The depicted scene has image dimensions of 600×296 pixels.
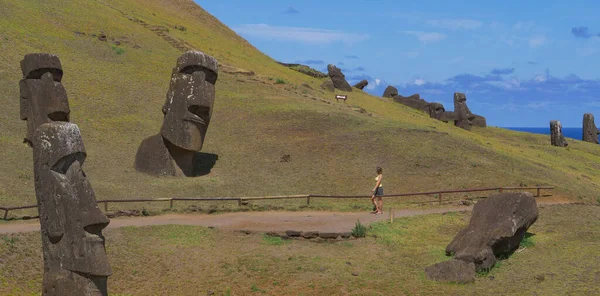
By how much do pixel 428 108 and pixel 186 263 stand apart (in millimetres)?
57088

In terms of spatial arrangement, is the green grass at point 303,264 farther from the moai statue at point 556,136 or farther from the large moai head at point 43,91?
the moai statue at point 556,136

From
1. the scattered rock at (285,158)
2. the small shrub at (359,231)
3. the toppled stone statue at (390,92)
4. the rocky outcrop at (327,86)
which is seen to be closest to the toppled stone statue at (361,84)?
the toppled stone statue at (390,92)

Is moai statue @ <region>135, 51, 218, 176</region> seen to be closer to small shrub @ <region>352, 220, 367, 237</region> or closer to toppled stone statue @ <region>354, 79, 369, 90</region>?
small shrub @ <region>352, 220, 367, 237</region>

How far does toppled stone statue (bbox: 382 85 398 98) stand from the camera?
8425 centimetres

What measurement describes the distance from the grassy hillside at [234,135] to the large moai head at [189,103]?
6.68 feet

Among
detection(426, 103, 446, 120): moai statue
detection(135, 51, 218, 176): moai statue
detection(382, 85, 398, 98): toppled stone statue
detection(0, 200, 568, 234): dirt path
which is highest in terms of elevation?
detection(382, 85, 398, 98): toppled stone statue

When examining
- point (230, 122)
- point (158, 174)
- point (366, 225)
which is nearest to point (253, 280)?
point (366, 225)

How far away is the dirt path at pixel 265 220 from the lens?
25469 millimetres

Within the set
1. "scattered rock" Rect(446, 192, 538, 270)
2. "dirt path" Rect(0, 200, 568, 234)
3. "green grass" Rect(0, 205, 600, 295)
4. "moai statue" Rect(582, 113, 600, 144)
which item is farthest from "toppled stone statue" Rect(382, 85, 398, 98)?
"scattered rock" Rect(446, 192, 538, 270)

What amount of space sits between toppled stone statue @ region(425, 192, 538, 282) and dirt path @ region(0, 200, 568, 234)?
4605mm

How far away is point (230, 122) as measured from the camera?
4462 cm

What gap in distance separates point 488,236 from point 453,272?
8.03ft

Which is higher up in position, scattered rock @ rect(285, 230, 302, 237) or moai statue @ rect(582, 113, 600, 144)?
moai statue @ rect(582, 113, 600, 144)

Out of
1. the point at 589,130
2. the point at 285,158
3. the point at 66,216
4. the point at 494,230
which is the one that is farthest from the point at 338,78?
the point at 66,216
